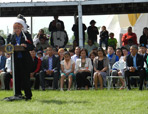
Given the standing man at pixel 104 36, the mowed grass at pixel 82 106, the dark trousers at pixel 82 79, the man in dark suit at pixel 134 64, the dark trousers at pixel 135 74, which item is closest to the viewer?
the mowed grass at pixel 82 106

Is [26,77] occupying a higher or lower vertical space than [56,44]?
lower

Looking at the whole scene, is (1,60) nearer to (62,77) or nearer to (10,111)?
(62,77)

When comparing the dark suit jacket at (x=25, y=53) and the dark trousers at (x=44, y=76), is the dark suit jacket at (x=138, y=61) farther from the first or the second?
the dark suit jacket at (x=25, y=53)

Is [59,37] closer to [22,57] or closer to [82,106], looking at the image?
[22,57]

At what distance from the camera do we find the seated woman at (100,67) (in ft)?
42.1

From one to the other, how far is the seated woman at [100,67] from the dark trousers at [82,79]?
1.14 ft

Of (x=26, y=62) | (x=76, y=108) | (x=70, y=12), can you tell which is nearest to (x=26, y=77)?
(x=26, y=62)

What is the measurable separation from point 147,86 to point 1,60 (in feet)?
15.7

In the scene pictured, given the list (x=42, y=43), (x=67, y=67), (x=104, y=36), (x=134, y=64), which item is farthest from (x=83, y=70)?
(x=104, y=36)

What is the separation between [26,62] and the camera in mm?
9297

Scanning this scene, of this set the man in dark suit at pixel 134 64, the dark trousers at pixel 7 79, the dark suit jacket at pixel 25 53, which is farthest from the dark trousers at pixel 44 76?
the dark suit jacket at pixel 25 53

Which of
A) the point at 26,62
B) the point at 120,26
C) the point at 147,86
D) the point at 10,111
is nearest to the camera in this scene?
the point at 10,111

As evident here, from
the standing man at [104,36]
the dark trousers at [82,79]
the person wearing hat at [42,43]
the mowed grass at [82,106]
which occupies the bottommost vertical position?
the mowed grass at [82,106]

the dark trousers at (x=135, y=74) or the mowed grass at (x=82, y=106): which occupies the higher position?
the dark trousers at (x=135, y=74)
